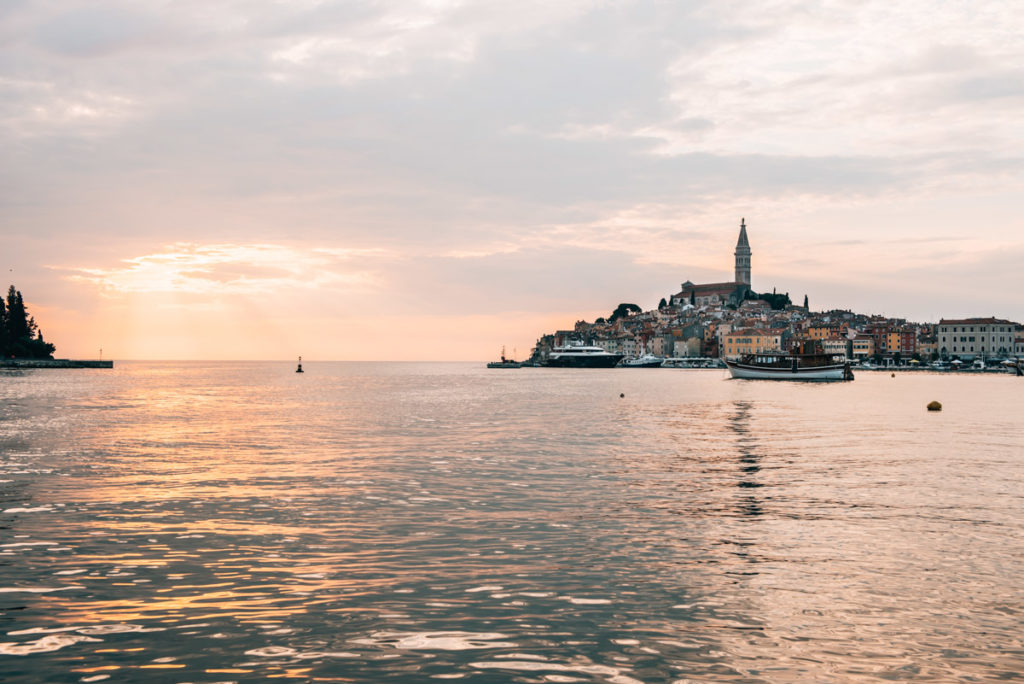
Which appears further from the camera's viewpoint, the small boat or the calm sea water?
the small boat

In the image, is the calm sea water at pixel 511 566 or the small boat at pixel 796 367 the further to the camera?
the small boat at pixel 796 367

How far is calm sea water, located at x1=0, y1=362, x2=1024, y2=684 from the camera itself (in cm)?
1092

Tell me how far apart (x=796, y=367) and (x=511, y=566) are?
157 m

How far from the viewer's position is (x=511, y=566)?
16000mm

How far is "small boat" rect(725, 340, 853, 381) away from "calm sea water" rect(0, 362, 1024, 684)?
127465 millimetres

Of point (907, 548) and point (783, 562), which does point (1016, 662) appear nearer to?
point (783, 562)

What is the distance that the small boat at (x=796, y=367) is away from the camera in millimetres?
A: 159875

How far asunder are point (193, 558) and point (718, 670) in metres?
11.0

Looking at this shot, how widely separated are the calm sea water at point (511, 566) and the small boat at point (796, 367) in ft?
418

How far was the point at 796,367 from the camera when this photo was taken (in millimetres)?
163125

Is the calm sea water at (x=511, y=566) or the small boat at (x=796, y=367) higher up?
the small boat at (x=796, y=367)

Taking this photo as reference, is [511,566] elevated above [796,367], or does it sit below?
below

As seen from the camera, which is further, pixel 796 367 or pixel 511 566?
pixel 796 367

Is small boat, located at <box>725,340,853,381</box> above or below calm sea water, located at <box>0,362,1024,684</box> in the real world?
above
